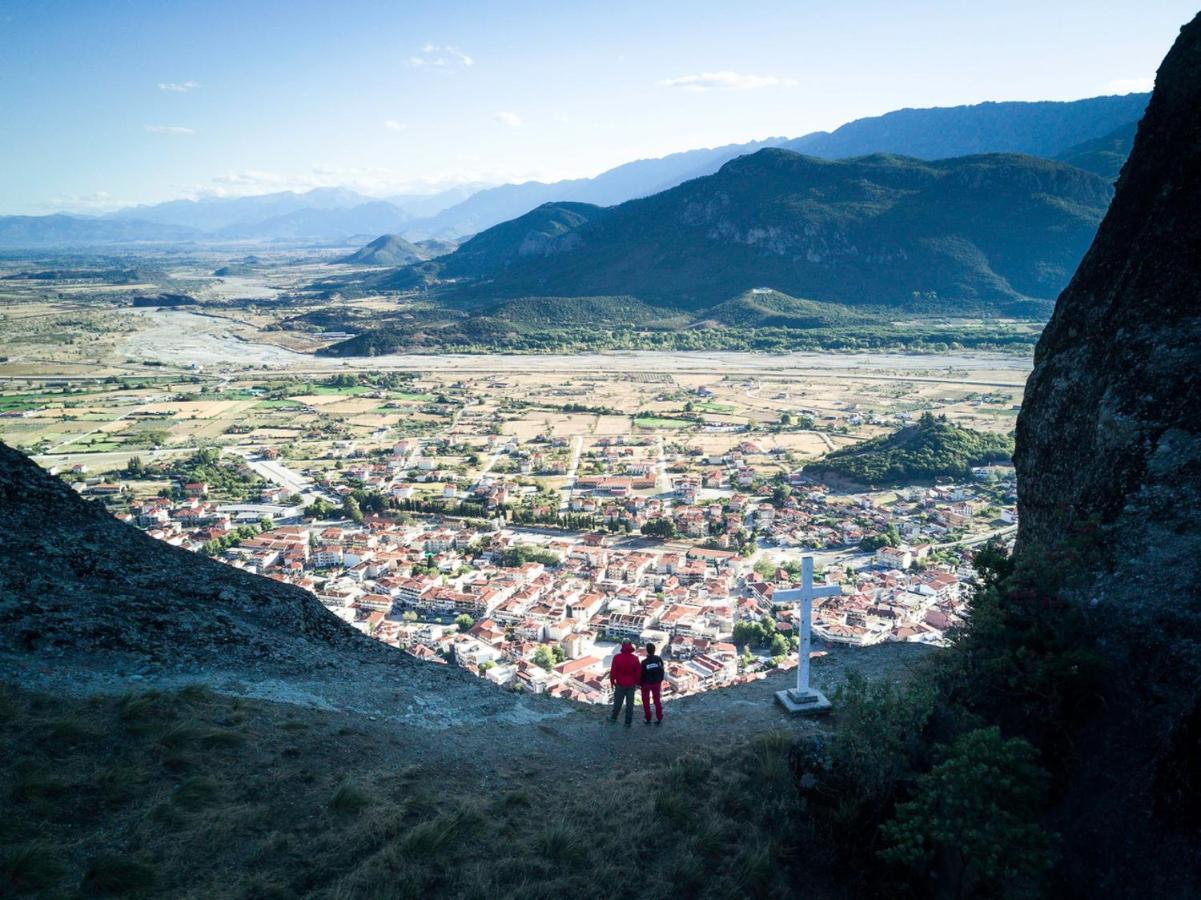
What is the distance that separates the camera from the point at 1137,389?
7812mm

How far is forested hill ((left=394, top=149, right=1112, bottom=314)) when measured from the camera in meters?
125

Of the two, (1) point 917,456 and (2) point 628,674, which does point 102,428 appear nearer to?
(1) point 917,456

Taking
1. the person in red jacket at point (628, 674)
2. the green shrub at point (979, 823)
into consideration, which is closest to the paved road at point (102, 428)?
the person in red jacket at point (628, 674)

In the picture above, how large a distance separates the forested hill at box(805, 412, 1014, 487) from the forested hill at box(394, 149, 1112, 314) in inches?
3156

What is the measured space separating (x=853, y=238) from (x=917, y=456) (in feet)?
341

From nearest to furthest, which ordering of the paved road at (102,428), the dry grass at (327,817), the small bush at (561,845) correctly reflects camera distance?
the dry grass at (327,817), the small bush at (561,845), the paved road at (102,428)

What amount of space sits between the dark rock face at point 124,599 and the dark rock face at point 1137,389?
9.64m

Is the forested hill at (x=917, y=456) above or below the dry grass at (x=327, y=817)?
below

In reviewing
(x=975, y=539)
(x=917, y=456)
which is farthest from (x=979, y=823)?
(x=917, y=456)

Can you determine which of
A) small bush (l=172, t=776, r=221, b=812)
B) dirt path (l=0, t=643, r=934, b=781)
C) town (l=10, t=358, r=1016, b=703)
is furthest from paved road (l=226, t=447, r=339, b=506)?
small bush (l=172, t=776, r=221, b=812)

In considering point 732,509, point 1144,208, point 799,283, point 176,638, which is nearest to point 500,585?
point 732,509

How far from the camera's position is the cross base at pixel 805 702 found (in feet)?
30.6

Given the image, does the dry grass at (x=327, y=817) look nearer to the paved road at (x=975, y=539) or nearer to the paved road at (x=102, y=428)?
the paved road at (x=975, y=539)

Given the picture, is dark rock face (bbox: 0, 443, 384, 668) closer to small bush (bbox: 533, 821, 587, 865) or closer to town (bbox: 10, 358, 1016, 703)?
town (bbox: 10, 358, 1016, 703)
